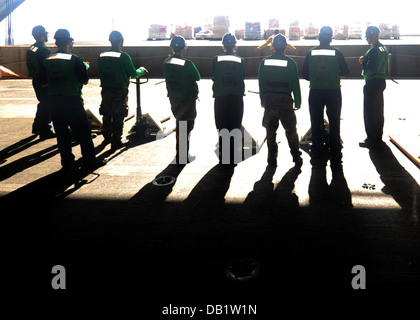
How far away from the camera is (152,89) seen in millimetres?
17625

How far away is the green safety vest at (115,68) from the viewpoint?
311 inches

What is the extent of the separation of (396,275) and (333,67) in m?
4.22

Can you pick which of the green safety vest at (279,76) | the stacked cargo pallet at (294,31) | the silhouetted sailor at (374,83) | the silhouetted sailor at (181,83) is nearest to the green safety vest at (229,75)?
the silhouetted sailor at (181,83)

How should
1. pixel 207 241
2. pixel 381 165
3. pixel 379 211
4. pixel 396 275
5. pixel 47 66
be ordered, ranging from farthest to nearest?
1. pixel 381 165
2. pixel 47 66
3. pixel 379 211
4. pixel 207 241
5. pixel 396 275

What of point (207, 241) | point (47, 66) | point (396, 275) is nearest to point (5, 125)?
point (47, 66)

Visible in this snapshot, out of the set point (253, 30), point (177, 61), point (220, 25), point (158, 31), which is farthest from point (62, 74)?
point (158, 31)

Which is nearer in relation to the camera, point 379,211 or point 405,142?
point 379,211

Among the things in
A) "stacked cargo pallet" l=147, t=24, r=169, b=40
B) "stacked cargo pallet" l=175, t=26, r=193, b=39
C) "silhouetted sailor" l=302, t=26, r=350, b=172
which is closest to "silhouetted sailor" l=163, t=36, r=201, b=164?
"silhouetted sailor" l=302, t=26, r=350, b=172

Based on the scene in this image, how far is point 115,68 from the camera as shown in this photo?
7.91 metres

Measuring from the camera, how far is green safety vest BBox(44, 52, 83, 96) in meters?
6.62

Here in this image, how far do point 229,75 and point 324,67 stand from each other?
1.55 m

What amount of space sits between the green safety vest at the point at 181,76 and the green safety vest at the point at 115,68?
104cm
